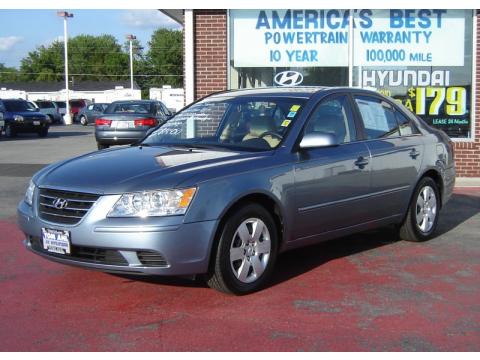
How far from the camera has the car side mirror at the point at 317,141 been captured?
5641mm

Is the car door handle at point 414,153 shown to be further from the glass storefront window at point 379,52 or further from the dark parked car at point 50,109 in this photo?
the dark parked car at point 50,109

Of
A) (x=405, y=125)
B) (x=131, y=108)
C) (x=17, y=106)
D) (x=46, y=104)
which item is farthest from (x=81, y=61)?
(x=405, y=125)

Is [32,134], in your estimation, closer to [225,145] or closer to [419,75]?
[419,75]

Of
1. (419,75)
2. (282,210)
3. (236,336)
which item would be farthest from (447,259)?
(419,75)

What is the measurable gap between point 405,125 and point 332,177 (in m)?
1.63

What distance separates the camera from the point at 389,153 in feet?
21.6

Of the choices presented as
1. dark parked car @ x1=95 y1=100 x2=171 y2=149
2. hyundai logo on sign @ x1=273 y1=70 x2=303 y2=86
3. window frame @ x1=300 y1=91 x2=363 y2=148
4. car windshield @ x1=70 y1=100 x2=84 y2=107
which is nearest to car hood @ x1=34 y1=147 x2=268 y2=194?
window frame @ x1=300 y1=91 x2=363 y2=148

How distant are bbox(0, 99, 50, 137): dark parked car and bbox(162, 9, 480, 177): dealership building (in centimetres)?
1656

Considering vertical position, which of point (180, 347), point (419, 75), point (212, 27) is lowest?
point (180, 347)

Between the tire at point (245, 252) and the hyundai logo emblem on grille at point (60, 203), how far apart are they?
43.9 inches

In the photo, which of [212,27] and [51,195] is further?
[212,27]

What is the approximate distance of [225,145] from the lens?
5832 millimetres
